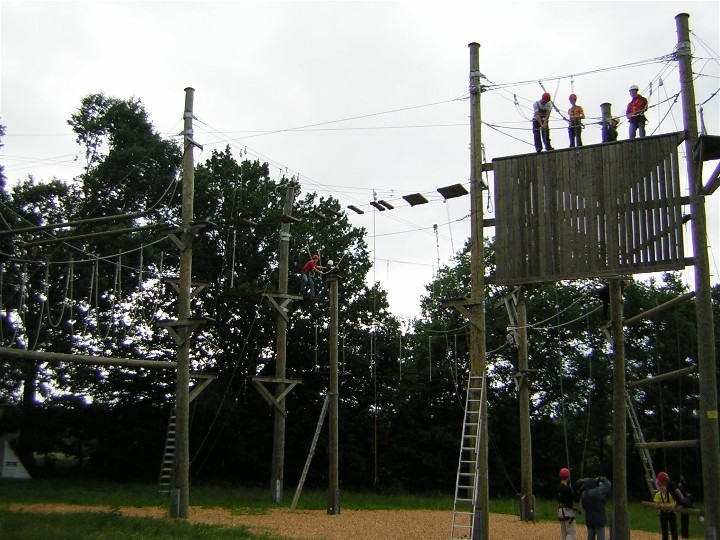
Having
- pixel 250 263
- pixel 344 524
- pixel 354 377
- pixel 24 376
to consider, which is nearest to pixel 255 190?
pixel 250 263

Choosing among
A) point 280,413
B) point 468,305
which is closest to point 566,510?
point 468,305

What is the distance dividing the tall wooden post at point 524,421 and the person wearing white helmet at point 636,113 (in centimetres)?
574

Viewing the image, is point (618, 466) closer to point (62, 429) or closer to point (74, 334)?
point (74, 334)

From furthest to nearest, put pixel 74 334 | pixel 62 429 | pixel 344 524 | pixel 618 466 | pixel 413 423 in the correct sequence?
pixel 413 423 < pixel 62 429 < pixel 74 334 < pixel 344 524 < pixel 618 466

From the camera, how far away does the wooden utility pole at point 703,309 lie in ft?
37.0

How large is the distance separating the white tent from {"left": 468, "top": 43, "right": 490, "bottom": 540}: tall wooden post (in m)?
22.2

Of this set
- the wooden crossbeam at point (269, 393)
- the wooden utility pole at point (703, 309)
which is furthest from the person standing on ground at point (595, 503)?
the wooden crossbeam at point (269, 393)

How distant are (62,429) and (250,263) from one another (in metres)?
10.6

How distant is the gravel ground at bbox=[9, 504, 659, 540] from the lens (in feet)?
51.5

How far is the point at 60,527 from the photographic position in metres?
11.2

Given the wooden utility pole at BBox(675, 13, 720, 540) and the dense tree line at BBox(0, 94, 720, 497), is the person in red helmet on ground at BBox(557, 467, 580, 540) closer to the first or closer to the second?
the wooden utility pole at BBox(675, 13, 720, 540)

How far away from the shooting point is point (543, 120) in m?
14.5

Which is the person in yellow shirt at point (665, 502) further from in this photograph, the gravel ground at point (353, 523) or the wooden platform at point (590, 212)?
the wooden platform at point (590, 212)

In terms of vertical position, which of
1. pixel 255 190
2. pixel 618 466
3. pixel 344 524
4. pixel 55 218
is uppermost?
pixel 255 190
